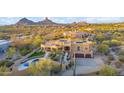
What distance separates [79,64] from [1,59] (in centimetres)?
92

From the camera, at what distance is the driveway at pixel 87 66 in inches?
124

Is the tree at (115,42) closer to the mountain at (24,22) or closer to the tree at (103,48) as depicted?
the tree at (103,48)

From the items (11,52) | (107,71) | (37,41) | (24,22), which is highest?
(24,22)

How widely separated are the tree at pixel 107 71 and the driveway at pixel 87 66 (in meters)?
0.05

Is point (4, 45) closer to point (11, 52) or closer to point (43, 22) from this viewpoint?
point (11, 52)

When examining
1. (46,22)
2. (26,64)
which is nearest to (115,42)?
(46,22)

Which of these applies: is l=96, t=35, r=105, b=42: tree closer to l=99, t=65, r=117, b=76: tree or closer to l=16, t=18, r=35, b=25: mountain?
l=99, t=65, r=117, b=76: tree

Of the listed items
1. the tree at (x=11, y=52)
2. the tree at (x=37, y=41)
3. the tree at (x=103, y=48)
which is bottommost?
the tree at (x=11, y=52)

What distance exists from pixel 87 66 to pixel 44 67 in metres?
0.50

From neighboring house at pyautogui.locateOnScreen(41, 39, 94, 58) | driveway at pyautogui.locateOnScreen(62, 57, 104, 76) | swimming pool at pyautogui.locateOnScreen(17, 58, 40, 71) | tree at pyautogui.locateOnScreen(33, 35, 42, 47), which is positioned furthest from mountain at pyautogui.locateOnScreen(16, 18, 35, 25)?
driveway at pyautogui.locateOnScreen(62, 57, 104, 76)

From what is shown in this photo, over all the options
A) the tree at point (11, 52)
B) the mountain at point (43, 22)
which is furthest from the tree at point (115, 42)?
the tree at point (11, 52)

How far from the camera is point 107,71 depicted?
3.14 metres
